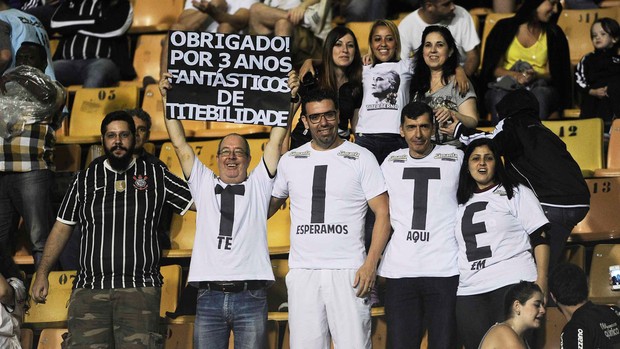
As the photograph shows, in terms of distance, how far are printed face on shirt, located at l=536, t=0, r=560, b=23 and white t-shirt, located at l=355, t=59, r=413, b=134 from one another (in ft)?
6.11

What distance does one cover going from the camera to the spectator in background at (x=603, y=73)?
8719 mm

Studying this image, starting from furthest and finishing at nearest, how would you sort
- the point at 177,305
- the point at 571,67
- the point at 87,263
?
the point at 571,67 < the point at 177,305 < the point at 87,263

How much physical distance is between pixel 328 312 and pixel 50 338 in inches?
84.4

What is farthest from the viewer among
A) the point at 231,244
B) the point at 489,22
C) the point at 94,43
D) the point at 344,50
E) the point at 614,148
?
the point at 94,43

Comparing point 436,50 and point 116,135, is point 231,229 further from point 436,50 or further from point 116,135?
point 436,50

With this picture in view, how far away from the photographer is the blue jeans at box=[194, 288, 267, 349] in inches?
260

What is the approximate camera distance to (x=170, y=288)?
303 inches

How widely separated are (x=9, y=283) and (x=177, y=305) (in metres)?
1.35

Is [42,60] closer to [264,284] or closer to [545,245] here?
[264,284]

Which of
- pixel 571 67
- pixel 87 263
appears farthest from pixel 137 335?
→ pixel 571 67

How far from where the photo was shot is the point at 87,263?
691 cm

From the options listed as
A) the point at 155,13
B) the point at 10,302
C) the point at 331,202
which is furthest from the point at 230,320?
the point at 155,13

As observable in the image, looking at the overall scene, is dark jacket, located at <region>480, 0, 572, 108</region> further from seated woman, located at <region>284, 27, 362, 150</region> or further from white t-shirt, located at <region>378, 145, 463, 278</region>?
white t-shirt, located at <region>378, 145, 463, 278</region>

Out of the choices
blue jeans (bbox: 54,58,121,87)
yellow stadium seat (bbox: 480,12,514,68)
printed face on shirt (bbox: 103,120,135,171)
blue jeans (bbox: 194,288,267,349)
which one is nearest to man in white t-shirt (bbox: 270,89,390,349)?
blue jeans (bbox: 194,288,267,349)
